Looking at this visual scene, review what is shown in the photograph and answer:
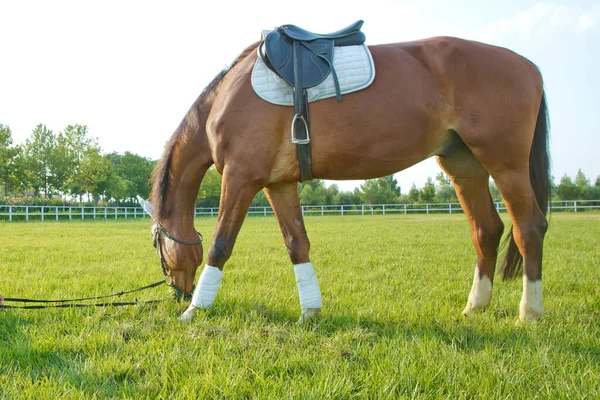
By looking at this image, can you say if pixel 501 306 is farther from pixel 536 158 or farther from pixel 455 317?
pixel 536 158

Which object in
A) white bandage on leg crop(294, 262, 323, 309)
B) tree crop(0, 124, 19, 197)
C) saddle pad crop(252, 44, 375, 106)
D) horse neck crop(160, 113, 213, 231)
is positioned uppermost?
tree crop(0, 124, 19, 197)

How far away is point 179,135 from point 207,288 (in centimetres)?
141

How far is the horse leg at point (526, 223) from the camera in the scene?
10.6ft

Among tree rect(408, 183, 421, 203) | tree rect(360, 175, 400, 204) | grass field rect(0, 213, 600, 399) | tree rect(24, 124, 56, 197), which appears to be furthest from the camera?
tree rect(408, 183, 421, 203)

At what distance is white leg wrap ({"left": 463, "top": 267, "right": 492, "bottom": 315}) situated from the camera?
359 cm

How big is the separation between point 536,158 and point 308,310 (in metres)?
2.46

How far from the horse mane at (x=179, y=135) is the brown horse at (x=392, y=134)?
0.10 m

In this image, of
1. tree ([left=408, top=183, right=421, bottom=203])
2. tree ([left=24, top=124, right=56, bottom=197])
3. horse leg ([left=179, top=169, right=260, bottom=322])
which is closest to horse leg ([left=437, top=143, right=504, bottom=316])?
horse leg ([left=179, top=169, right=260, bottom=322])

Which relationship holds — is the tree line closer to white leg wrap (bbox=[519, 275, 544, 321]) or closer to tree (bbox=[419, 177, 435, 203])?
tree (bbox=[419, 177, 435, 203])

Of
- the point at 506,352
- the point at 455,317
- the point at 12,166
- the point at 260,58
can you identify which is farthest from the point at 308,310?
the point at 12,166

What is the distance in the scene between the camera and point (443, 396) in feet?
6.13

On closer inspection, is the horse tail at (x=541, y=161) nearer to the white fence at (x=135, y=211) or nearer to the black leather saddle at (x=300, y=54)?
the black leather saddle at (x=300, y=54)

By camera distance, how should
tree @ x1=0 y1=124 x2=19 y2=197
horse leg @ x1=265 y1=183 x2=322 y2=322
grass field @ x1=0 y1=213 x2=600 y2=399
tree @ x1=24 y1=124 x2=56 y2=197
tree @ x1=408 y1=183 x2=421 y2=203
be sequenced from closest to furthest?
grass field @ x1=0 y1=213 x2=600 y2=399
horse leg @ x1=265 y1=183 x2=322 y2=322
tree @ x1=0 y1=124 x2=19 y2=197
tree @ x1=24 y1=124 x2=56 y2=197
tree @ x1=408 y1=183 x2=421 y2=203

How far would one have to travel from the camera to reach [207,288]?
331 cm
